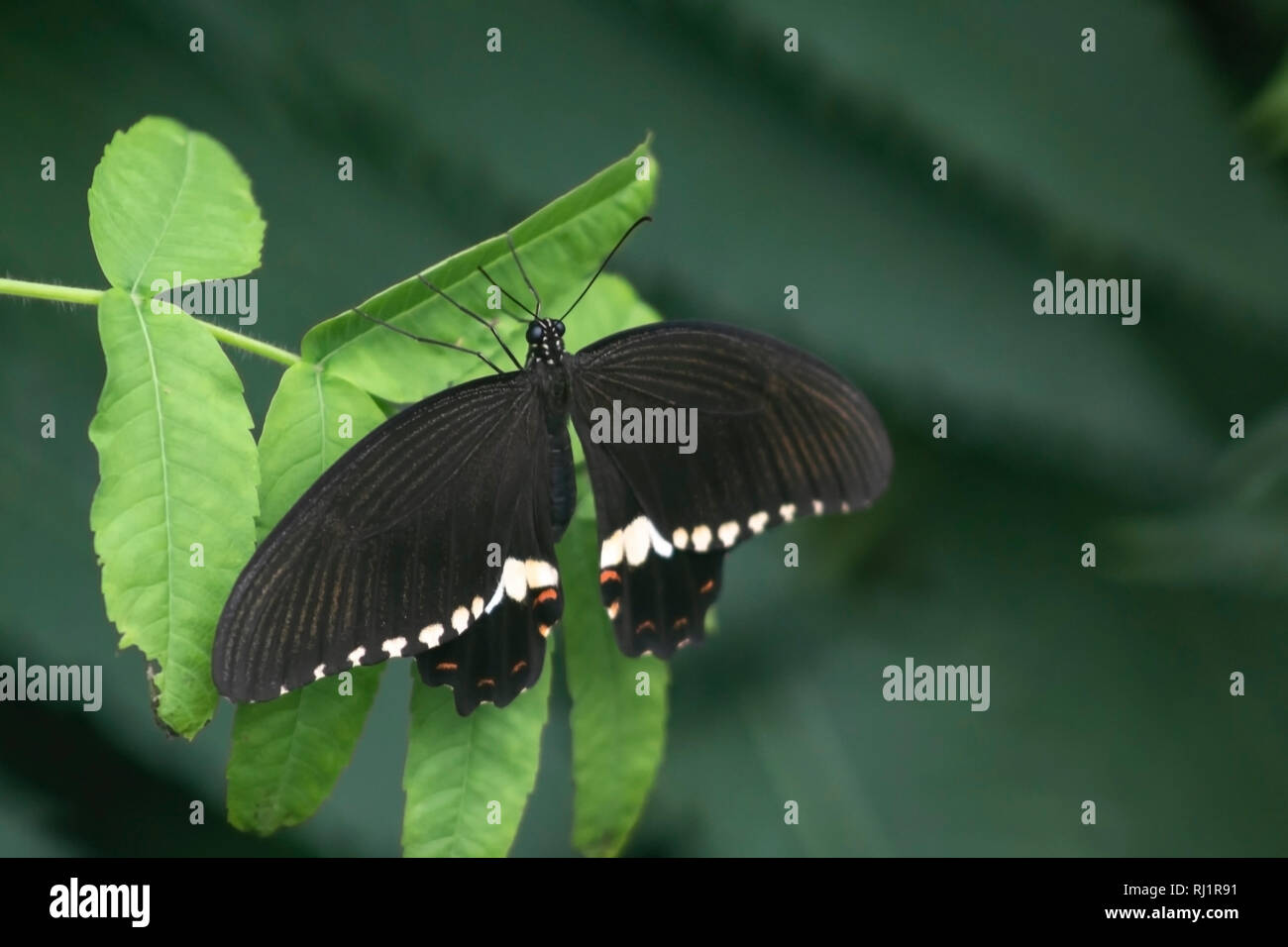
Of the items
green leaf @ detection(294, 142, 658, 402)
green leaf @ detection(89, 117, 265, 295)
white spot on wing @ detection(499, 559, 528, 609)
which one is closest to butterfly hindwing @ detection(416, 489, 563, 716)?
white spot on wing @ detection(499, 559, 528, 609)

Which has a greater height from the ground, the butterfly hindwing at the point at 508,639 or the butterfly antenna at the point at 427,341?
the butterfly antenna at the point at 427,341

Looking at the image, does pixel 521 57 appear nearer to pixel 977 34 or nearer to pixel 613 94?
pixel 613 94

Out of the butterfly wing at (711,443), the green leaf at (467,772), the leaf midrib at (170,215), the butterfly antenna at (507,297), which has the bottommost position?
the green leaf at (467,772)

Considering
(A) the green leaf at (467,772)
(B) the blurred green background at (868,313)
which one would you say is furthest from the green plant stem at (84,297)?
(B) the blurred green background at (868,313)

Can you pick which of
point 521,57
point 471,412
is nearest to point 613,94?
point 521,57

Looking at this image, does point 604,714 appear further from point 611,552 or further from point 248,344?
point 248,344

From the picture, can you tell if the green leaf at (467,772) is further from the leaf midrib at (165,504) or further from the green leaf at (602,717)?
the leaf midrib at (165,504)

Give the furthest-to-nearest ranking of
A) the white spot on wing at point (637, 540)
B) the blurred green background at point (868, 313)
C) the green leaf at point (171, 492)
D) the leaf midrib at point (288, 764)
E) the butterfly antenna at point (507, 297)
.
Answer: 1. the blurred green background at point (868, 313)
2. the white spot on wing at point (637, 540)
3. the butterfly antenna at point (507, 297)
4. the leaf midrib at point (288, 764)
5. the green leaf at point (171, 492)

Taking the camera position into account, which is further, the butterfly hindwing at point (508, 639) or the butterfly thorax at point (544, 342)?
the butterfly thorax at point (544, 342)

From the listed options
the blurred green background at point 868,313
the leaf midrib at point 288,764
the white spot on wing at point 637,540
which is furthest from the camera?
the blurred green background at point 868,313
